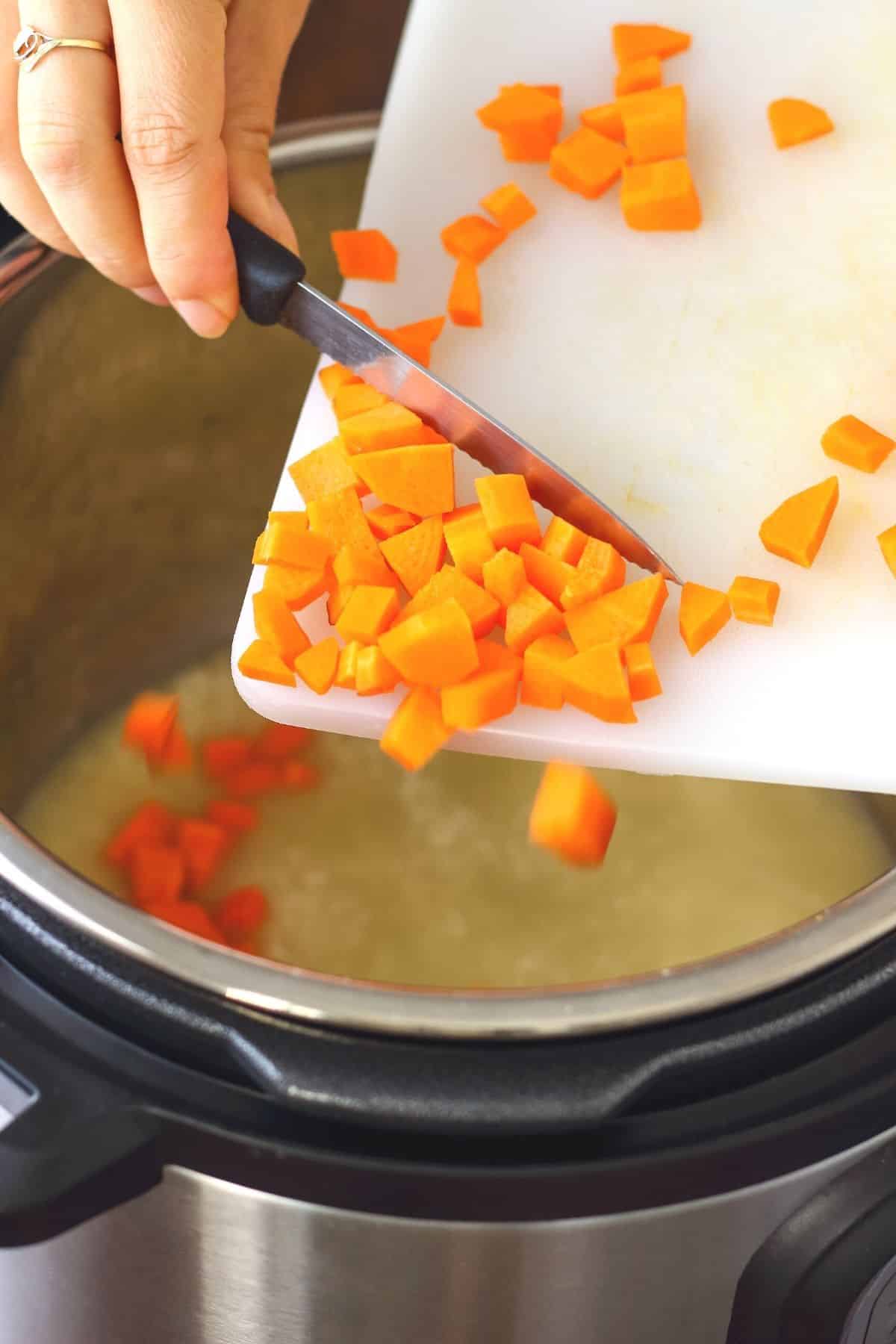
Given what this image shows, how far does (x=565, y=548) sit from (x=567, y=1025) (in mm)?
361

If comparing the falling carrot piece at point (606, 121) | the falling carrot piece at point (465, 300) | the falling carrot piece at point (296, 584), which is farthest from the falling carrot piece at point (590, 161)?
the falling carrot piece at point (296, 584)

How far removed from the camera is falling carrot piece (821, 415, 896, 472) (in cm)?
100

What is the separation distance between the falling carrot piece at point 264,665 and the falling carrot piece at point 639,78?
2.02 ft

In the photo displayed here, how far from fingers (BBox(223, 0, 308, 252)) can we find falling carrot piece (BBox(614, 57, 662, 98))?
0.95 ft

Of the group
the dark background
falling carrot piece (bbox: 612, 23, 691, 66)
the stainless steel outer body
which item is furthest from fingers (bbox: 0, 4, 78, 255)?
the dark background

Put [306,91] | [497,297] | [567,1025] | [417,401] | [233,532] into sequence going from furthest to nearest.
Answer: [306,91], [233,532], [497,297], [417,401], [567,1025]

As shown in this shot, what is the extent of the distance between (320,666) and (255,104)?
451mm

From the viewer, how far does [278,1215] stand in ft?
2.31

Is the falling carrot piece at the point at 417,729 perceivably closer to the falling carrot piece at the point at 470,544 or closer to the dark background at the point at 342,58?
the falling carrot piece at the point at 470,544

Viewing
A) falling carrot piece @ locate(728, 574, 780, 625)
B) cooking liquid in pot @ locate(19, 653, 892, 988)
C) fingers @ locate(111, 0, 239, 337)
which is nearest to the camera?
fingers @ locate(111, 0, 239, 337)

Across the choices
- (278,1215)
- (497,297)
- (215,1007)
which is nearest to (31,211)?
(497,297)

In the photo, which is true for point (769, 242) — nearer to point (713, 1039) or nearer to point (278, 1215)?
point (713, 1039)

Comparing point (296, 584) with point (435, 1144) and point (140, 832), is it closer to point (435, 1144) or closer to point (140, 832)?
point (435, 1144)

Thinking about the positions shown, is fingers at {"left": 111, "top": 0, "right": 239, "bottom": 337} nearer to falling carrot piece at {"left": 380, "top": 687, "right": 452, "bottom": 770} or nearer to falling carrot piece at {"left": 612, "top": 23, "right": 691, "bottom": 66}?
falling carrot piece at {"left": 380, "top": 687, "right": 452, "bottom": 770}
